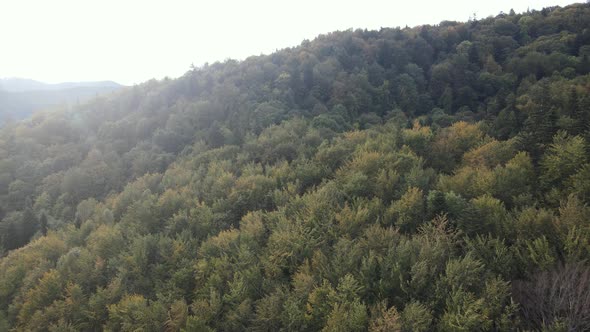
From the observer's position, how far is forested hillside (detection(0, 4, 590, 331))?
66.0 feet

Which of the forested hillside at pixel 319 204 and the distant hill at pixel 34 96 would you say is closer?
the forested hillside at pixel 319 204

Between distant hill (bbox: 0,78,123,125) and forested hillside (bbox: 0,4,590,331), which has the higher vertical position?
distant hill (bbox: 0,78,123,125)

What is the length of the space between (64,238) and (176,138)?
91.3ft

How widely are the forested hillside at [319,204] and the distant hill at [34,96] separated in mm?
88316

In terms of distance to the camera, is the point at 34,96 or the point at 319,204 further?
the point at 34,96

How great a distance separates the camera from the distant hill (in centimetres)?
14788

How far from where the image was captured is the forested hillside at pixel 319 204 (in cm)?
2012

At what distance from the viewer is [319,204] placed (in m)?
29.3

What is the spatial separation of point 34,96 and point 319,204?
188895mm

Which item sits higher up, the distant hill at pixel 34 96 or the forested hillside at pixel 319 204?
the distant hill at pixel 34 96

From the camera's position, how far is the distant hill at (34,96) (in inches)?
5822

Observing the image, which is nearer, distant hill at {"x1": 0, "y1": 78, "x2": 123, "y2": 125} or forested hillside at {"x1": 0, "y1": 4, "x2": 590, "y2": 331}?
forested hillside at {"x1": 0, "y1": 4, "x2": 590, "y2": 331}

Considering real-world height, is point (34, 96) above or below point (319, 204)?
above

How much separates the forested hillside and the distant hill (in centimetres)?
8832
